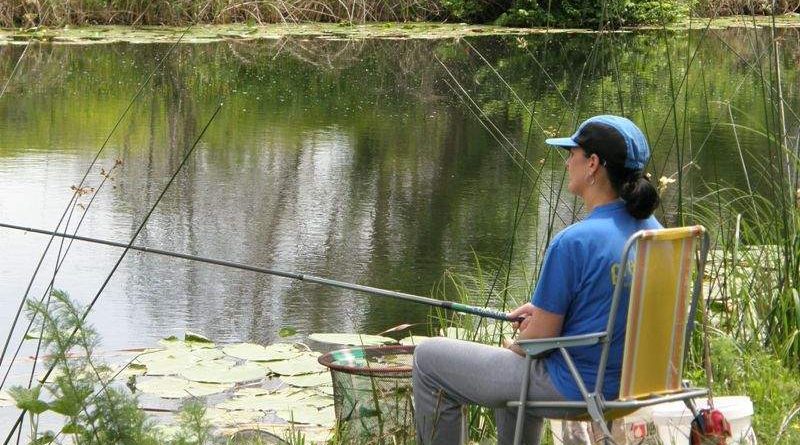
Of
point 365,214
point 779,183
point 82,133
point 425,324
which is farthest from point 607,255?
point 82,133

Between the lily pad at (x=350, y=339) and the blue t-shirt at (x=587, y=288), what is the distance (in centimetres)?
205

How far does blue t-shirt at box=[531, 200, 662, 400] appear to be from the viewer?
7.90ft

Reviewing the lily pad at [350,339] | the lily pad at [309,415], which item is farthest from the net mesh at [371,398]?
the lily pad at [350,339]

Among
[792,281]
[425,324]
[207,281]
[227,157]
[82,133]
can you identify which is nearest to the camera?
[792,281]

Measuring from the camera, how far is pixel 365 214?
7355 millimetres

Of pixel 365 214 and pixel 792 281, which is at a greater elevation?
pixel 792 281

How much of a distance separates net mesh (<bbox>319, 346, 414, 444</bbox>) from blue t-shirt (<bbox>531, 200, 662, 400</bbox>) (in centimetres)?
58

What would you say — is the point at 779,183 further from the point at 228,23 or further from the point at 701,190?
the point at 228,23

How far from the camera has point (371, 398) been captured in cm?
301

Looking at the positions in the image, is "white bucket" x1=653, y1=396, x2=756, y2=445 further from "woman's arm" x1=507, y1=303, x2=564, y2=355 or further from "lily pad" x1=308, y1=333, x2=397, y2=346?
"lily pad" x1=308, y1=333, x2=397, y2=346

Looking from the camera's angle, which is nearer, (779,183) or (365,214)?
(779,183)

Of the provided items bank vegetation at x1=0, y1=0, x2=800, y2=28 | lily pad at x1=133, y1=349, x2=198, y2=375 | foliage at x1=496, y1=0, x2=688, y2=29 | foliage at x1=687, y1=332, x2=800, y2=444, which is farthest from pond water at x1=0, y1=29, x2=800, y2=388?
foliage at x1=496, y1=0, x2=688, y2=29

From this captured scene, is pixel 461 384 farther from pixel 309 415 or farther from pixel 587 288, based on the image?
pixel 309 415

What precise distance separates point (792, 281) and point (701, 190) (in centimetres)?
413
